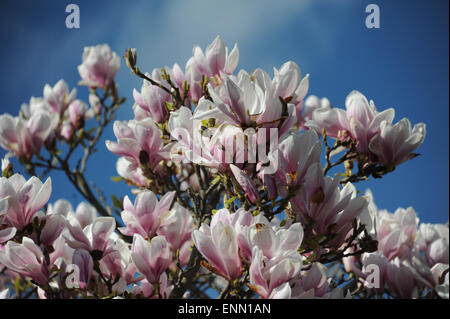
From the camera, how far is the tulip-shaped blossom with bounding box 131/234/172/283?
109 centimetres

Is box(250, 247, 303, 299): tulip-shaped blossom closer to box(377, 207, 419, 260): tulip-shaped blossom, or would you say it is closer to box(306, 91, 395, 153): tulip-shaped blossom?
box(306, 91, 395, 153): tulip-shaped blossom

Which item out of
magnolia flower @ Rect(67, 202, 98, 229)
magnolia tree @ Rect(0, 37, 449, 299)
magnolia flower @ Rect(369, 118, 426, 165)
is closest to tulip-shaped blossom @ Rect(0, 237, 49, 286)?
magnolia tree @ Rect(0, 37, 449, 299)

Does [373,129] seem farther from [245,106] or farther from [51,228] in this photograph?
[51,228]

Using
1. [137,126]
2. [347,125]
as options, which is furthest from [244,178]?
[137,126]

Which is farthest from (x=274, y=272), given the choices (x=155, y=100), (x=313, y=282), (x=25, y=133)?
(x=25, y=133)

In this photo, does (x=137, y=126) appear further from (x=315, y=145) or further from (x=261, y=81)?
(x=315, y=145)

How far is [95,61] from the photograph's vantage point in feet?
7.55

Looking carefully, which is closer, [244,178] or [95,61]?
[244,178]

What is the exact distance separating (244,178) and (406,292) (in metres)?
0.84

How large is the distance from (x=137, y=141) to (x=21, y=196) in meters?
0.41

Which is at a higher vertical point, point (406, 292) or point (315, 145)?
point (315, 145)

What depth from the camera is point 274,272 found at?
82 centimetres

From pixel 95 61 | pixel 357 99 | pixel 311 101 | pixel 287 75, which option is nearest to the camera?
pixel 287 75

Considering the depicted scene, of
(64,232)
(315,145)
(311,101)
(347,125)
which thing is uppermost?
(311,101)
